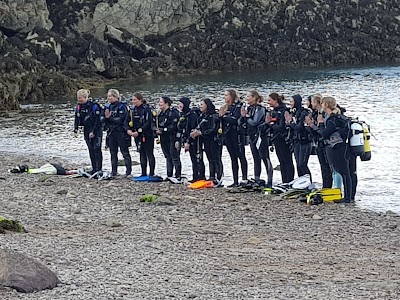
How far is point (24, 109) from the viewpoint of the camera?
47062 mm

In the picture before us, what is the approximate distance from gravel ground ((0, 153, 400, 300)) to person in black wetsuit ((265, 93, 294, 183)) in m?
1.05

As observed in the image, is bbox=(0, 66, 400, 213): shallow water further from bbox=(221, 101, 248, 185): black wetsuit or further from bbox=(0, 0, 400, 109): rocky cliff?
bbox=(0, 0, 400, 109): rocky cliff

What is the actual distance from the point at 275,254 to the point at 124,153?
863 cm

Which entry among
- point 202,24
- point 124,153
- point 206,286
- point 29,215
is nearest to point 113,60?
point 202,24

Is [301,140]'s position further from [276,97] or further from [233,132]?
[233,132]

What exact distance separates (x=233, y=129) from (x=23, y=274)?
31.7 ft

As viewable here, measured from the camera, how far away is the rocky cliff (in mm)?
74938

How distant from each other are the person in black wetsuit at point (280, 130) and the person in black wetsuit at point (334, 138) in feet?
3.53

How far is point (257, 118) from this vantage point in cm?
1689

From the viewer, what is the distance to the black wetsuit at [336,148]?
15.4 meters

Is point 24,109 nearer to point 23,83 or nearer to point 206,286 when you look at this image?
point 23,83

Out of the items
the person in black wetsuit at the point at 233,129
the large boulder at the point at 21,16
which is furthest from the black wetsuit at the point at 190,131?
the large boulder at the point at 21,16

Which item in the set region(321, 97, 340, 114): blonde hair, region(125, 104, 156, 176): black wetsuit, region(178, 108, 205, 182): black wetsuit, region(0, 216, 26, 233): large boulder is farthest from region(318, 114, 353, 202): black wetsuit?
region(0, 216, 26, 233): large boulder

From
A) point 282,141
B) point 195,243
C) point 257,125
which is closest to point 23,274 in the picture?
point 195,243
